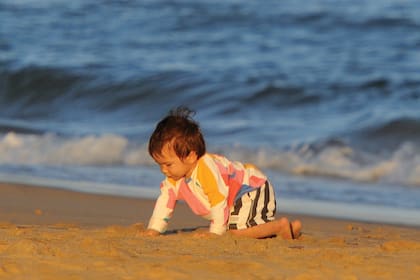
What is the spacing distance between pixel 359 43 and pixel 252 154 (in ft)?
25.4

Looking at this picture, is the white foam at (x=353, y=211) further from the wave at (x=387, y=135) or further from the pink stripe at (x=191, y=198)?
the wave at (x=387, y=135)

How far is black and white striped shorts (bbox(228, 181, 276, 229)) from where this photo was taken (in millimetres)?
5484

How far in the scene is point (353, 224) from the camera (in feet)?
22.7

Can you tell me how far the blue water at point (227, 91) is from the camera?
9.55 m

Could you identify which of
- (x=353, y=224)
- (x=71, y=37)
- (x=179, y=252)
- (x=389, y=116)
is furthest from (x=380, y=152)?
(x=71, y=37)

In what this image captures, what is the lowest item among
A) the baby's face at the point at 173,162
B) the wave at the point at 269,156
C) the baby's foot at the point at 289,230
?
the baby's foot at the point at 289,230

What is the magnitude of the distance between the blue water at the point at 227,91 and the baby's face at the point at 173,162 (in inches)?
99.6

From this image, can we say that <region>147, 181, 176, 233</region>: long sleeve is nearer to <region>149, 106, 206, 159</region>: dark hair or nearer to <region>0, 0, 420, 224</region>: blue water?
<region>149, 106, 206, 159</region>: dark hair

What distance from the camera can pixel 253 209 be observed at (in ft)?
18.2

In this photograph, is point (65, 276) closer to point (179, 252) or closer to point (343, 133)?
point (179, 252)

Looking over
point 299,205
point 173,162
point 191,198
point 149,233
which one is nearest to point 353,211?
point 299,205

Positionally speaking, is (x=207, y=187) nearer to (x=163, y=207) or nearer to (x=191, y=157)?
(x=191, y=157)

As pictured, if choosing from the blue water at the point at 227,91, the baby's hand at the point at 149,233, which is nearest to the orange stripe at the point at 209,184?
the baby's hand at the point at 149,233

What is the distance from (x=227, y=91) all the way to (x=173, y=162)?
9.35 metres
